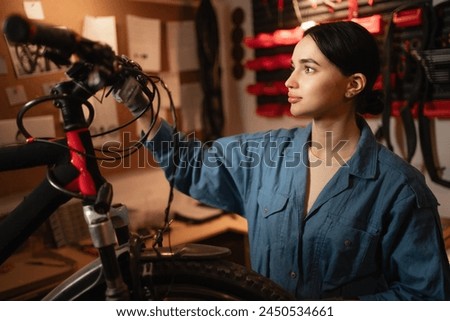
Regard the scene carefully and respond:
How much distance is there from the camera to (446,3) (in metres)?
1.40

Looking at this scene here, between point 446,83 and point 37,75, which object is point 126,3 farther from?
point 446,83

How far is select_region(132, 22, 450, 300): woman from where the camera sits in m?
0.87

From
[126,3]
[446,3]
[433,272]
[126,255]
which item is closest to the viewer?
[126,255]

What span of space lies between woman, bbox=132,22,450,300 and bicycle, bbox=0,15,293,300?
0.19 metres

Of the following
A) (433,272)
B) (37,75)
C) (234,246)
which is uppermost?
(37,75)

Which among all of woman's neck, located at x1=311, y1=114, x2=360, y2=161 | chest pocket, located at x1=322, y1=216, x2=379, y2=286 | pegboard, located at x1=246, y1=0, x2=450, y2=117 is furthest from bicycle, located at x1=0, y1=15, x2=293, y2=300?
pegboard, located at x1=246, y1=0, x2=450, y2=117

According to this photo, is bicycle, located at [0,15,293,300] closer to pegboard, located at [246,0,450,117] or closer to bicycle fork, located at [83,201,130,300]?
bicycle fork, located at [83,201,130,300]

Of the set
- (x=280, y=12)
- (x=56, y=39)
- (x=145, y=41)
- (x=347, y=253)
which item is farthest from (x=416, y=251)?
(x=145, y=41)

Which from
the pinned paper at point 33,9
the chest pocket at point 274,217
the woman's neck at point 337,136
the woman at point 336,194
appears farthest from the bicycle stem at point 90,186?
the pinned paper at point 33,9

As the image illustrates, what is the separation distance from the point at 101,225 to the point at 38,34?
28cm

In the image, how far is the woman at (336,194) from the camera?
87 cm

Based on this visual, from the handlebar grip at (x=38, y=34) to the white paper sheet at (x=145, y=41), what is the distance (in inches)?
53.7

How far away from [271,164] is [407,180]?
31cm

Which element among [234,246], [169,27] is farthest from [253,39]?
[234,246]
